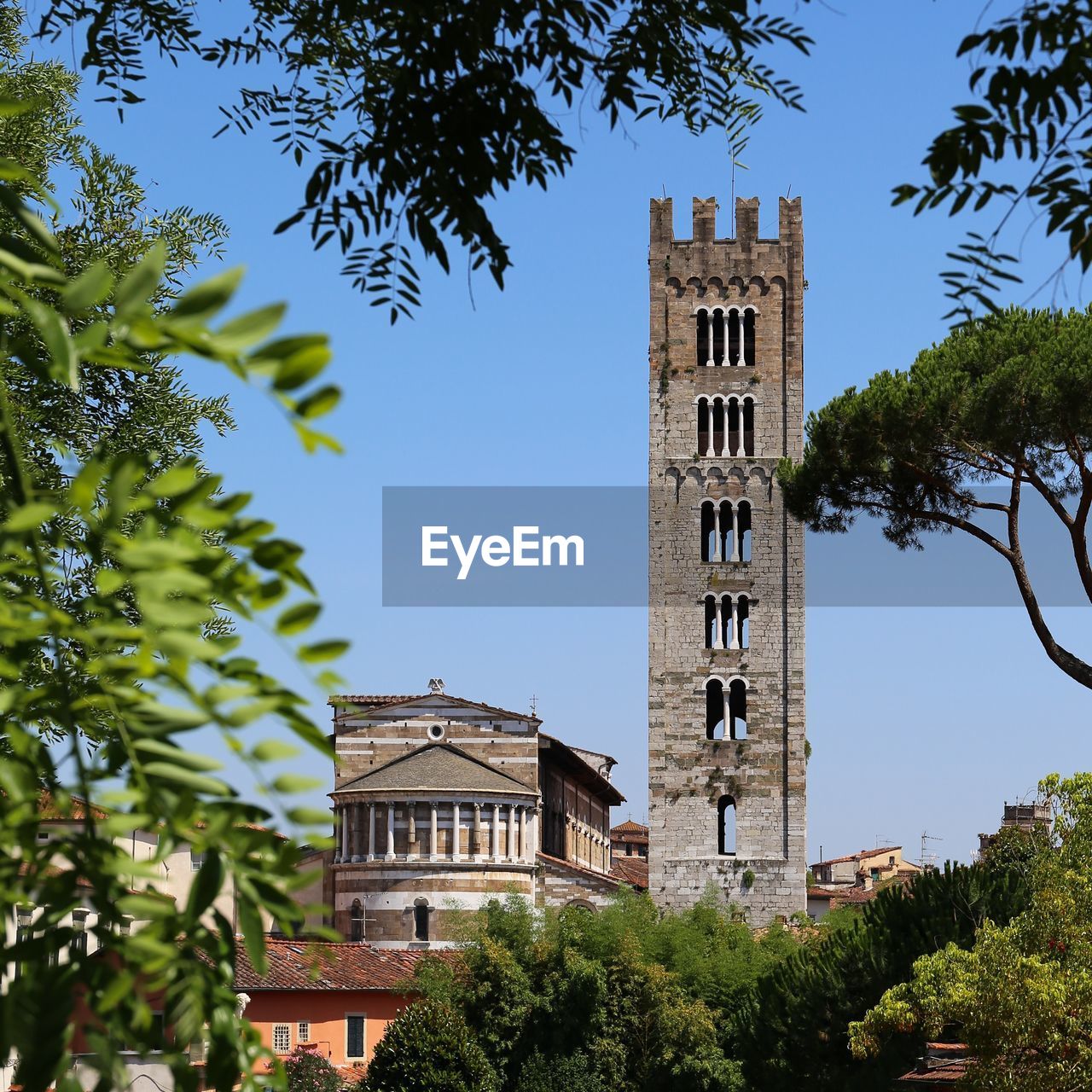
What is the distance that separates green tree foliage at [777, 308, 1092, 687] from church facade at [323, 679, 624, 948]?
24.5m

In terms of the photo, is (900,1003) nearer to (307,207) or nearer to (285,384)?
(307,207)

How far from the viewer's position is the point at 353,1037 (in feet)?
131

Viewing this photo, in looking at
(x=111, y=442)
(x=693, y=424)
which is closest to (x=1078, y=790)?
(x=111, y=442)

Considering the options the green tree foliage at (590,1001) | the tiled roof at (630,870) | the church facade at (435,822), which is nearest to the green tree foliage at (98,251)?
the green tree foliage at (590,1001)

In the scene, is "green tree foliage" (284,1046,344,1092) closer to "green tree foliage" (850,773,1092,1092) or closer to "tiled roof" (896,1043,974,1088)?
"tiled roof" (896,1043,974,1088)

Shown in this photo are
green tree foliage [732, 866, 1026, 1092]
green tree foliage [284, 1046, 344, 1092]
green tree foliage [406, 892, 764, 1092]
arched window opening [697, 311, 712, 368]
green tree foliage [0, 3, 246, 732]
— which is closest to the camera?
green tree foliage [0, 3, 246, 732]

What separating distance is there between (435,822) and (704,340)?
17.3 metres

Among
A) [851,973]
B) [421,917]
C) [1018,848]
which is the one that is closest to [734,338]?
[421,917]

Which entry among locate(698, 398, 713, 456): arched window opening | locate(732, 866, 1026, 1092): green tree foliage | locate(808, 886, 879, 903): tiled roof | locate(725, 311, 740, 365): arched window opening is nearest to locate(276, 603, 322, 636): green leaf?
locate(732, 866, 1026, 1092): green tree foliage

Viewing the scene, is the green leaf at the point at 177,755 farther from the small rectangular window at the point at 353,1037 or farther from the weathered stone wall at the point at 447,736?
the weathered stone wall at the point at 447,736

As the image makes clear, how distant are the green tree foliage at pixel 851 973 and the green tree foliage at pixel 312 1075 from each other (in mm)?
10580

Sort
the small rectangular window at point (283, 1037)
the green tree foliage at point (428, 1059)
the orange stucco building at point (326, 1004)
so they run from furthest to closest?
the small rectangular window at point (283, 1037) → the orange stucco building at point (326, 1004) → the green tree foliage at point (428, 1059)

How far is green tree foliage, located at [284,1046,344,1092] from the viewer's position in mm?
33125

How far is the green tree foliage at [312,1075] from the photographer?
33.1 m
